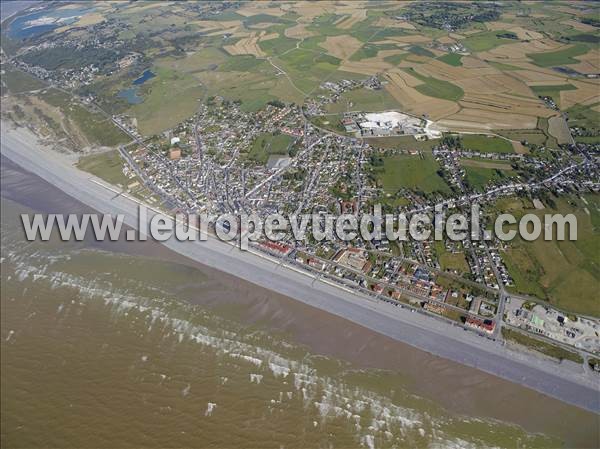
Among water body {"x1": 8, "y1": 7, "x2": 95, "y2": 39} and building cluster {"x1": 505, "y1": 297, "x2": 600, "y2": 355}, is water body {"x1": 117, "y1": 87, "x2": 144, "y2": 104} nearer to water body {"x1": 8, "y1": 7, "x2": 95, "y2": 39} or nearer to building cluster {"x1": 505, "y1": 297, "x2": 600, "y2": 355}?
water body {"x1": 8, "y1": 7, "x2": 95, "y2": 39}

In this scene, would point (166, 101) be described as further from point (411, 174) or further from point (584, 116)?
point (584, 116)

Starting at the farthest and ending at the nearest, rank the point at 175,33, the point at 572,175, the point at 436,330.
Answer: the point at 175,33 → the point at 572,175 → the point at 436,330

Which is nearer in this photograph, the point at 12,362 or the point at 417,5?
the point at 12,362

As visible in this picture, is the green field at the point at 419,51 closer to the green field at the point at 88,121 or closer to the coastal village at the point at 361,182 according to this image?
the coastal village at the point at 361,182

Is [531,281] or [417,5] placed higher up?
[417,5]

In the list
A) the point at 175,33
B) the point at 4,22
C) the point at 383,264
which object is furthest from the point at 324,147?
the point at 4,22

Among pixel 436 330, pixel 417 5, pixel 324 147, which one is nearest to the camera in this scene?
pixel 436 330

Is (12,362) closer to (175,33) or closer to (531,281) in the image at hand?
(531,281)
